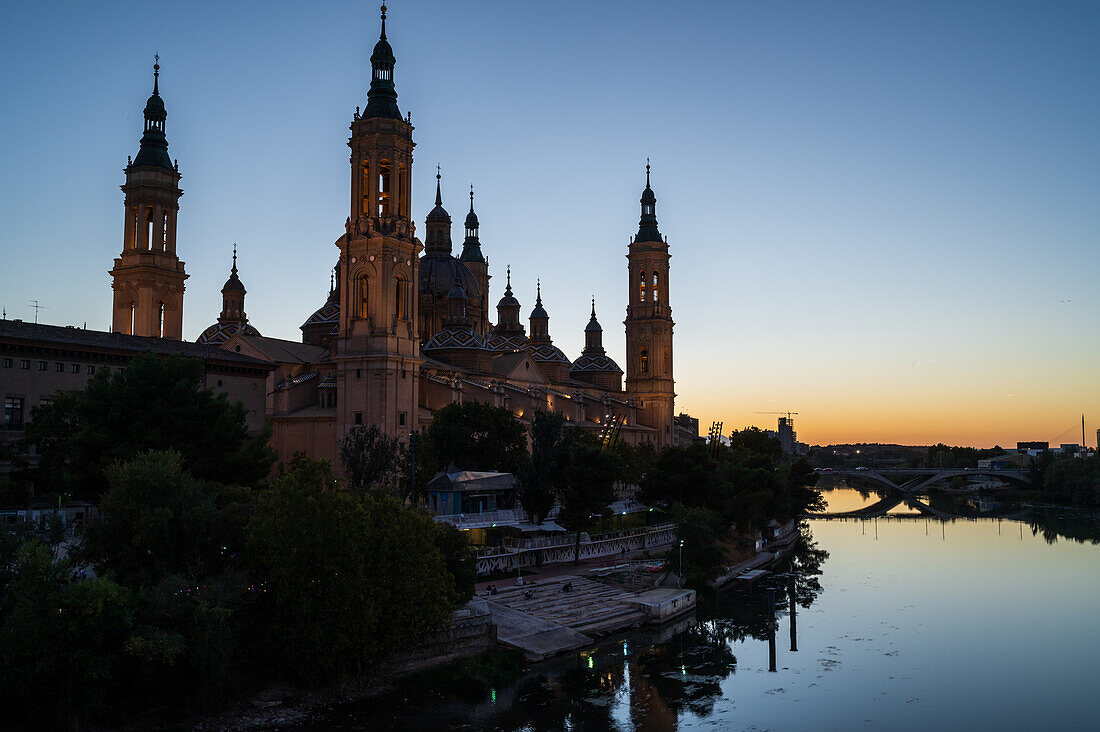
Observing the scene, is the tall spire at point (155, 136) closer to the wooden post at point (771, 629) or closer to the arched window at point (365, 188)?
the arched window at point (365, 188)

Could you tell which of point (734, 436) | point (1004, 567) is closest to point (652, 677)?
point (1004, 567)

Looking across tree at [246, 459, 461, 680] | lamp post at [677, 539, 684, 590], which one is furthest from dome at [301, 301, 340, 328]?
tree at [246, 459, 461, 680]

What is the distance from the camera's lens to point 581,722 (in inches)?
1088

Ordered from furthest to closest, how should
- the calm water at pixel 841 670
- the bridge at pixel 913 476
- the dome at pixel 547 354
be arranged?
the bridge at pixel 913 476 → the dome at pixel 547 354 → the calm water at pixel 841 670

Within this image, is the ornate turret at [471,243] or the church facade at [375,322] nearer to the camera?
the church facade at [375,322]

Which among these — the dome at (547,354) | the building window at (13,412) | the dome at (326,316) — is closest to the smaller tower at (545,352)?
the dome at (547,354)

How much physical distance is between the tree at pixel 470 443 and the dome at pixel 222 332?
31287mm

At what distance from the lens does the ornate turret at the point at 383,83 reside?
6600cm

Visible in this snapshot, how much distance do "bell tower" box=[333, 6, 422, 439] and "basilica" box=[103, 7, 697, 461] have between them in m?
0.09

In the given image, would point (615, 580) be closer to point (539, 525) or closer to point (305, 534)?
point (539, 525)

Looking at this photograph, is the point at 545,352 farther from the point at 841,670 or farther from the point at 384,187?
the point at 841,670

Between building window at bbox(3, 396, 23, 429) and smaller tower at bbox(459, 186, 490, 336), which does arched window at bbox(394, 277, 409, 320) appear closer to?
building window at bbox(3, 396, 23, 429)

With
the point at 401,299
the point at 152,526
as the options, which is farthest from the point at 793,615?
the point at 401,299

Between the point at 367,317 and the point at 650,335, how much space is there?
4845 cm
